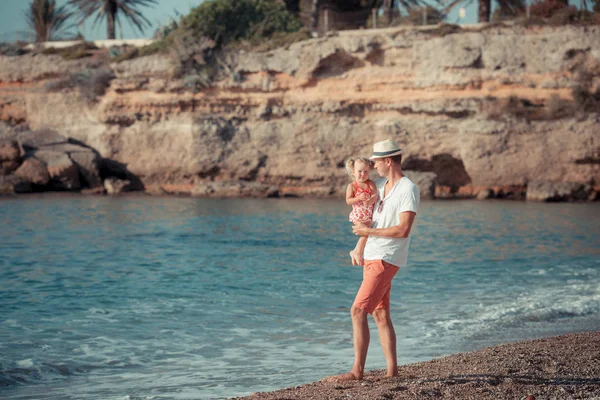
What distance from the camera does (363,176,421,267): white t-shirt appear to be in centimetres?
479

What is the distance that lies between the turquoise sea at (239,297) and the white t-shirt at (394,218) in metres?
1.48

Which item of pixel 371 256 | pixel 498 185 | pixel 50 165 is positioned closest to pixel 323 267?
pixel 371 256

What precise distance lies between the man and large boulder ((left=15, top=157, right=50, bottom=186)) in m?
23.5

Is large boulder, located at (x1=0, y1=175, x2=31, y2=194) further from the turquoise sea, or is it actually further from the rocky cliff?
the turquoise sea

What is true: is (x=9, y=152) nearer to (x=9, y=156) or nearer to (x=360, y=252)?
(x=9, y=156)

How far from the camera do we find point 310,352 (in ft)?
21.8

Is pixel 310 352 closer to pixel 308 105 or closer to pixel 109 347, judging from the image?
pixel 109 347

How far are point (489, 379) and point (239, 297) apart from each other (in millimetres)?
5190

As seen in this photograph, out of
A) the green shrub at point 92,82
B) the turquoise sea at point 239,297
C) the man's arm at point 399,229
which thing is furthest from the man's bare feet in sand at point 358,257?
the green shrub at point 92,82

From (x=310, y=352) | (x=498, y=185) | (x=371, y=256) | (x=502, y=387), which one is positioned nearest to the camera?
(x=502, y=387)

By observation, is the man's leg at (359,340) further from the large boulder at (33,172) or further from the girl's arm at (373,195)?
the large boulder at (33,172)

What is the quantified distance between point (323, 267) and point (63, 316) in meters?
4.97

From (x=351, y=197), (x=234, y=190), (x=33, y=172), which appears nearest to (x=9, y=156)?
(x=33, y=172)

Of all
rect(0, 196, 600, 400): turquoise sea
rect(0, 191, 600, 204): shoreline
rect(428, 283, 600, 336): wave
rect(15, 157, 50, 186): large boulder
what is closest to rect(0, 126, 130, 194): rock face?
rect(15, 157, 50, 186): large boulder
